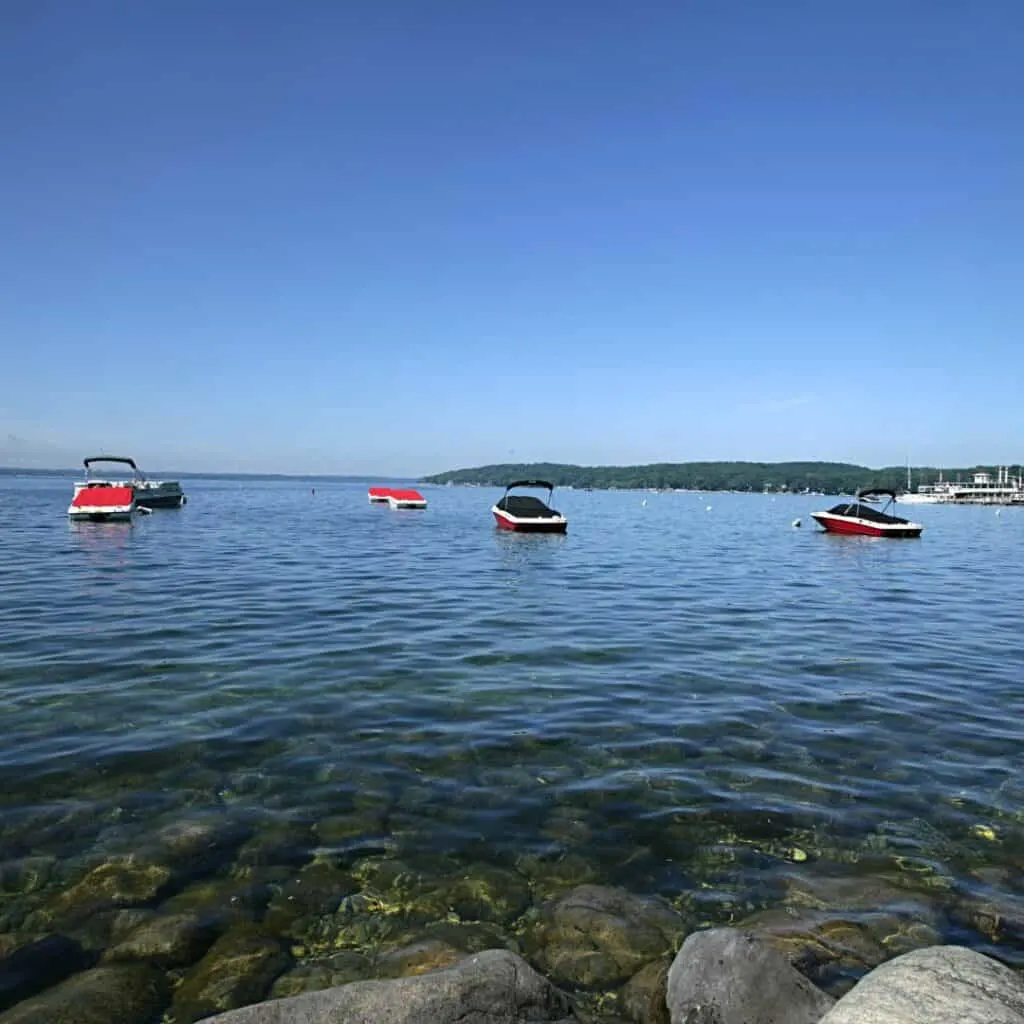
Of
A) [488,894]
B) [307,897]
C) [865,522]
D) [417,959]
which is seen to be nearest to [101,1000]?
[307,897]

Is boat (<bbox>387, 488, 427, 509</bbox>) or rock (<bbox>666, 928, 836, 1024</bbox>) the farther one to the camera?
boat (<bbox>387, 488, 427, 509</bbox>)

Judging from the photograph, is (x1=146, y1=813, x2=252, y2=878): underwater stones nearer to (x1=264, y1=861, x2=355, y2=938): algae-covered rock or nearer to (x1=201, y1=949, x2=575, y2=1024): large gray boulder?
(x1=264, y1=861, x2=355, y2=938): algae-covered rock

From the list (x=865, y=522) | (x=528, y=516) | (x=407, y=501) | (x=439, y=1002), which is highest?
(x=528, y=516)

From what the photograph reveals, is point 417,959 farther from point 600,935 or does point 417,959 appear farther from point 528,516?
point 528,516

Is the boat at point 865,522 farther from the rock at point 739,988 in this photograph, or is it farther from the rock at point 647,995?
the rock at point 739,988

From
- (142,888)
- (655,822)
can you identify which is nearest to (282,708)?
(142,888)

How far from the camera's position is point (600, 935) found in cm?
604

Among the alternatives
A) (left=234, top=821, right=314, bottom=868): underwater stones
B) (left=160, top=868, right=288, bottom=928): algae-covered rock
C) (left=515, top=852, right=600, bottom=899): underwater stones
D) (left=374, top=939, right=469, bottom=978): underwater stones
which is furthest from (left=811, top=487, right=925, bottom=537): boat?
(left=160, top=868, right=288, bottom=928): algae-covered rock

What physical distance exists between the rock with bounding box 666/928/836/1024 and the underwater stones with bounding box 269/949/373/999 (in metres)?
2.24

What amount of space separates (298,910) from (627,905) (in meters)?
2.78

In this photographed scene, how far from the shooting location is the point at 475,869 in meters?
6.97

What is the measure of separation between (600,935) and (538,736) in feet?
14.8

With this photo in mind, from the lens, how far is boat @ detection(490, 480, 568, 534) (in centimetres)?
4866

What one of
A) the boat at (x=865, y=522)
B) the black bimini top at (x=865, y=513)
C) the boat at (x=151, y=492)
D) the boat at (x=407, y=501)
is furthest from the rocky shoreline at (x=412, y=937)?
the boat at (x=407, y=501)
